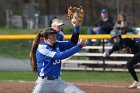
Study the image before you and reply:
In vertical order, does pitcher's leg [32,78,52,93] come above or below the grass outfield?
Answer: above

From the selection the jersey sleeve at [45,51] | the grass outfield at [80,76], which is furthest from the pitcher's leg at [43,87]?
the grass outfield at [80,76]

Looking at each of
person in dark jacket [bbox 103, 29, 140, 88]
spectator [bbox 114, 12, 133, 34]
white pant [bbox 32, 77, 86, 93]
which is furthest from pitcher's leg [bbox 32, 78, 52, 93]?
spectator [bbox 114, 12, 133, 34]

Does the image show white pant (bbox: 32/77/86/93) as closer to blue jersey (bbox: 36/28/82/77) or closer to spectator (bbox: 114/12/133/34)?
blue jersey (bbox: 36/28/82/77)

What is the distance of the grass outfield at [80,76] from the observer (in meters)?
16.1

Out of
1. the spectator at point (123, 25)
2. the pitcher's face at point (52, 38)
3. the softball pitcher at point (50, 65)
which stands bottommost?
the spectator at point (123, 25)

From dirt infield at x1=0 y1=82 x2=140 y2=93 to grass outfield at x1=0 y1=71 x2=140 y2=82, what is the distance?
1.18 metres

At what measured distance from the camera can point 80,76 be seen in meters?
16.9

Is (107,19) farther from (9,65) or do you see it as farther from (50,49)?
(50,49)

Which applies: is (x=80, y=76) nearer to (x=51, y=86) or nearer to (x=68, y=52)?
(x=51, y=86)

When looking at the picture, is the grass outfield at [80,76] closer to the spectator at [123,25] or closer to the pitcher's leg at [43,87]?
the spectator at [123,25]

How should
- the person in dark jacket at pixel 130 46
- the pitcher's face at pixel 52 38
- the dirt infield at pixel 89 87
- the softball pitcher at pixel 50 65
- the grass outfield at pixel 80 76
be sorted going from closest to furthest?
the softball pitcher at pixel 50 65
the pitcher's face at pixel 52 38
the dirt infield at pixel 89 87
the person in dark jacket at pixel 130 46
the grass outfield at pixel 80 76

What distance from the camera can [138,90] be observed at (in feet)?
44.8

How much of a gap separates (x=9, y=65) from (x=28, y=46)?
361cm

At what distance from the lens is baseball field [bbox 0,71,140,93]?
13625mm
